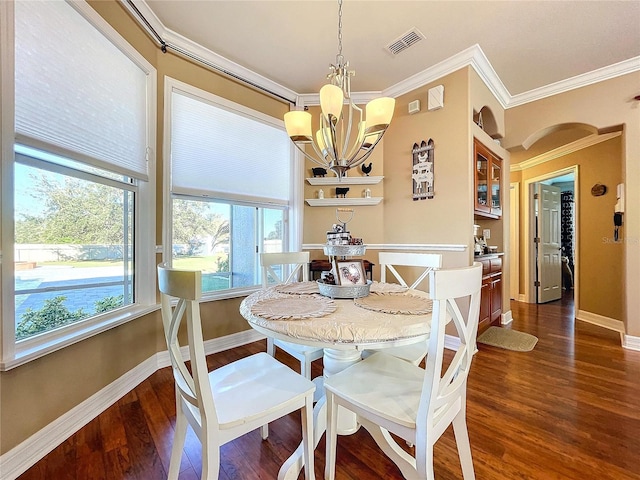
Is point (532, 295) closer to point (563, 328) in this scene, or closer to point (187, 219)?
point (563, 328)

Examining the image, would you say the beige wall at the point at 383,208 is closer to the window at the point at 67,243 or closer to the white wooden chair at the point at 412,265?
the window at the point at 67,243

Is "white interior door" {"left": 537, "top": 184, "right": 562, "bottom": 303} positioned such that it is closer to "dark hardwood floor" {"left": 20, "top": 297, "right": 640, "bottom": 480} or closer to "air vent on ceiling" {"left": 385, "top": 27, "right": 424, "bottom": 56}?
"dark hardwood floor" {"left": 20, "top": 297, "right": 640, "bottom": 480}

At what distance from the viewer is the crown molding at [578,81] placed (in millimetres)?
2605

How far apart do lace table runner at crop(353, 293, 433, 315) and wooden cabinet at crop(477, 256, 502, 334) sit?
5.58 ft

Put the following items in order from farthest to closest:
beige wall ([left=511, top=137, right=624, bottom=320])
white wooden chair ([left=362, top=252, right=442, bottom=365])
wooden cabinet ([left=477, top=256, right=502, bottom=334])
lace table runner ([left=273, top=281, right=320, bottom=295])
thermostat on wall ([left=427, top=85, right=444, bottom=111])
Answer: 1. beige wall ([left=511, top=137, right=624, bottom=320])
2. wooden cabinet ([left=477, top=256, right=502, bottom=334])
3. thermostat on wall ([left=427, top=85, right=444, bottom=111])
4. lace table runner ([left=273, top=281, right=320, bottom=295])
5. white wooden chair ([left=362, top=252, right=442, bottom=365])

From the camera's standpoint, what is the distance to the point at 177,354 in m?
1.09

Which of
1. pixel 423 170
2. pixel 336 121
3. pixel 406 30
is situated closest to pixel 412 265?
pixel 336 121

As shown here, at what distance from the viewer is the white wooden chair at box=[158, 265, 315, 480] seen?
87cm

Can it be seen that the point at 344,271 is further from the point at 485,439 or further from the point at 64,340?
the point at 64,340

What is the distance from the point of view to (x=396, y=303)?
4.38ft

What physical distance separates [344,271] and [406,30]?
2.12m

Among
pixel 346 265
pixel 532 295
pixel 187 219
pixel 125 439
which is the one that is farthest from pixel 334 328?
pixel 532 295

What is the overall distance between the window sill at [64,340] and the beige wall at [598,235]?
16.8 feet

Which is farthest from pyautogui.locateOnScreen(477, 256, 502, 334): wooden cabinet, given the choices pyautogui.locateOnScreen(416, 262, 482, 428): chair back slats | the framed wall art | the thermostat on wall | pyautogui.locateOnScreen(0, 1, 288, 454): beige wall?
pyautogui.locateOnScreen(0, 1, 288, 454): beige wall
